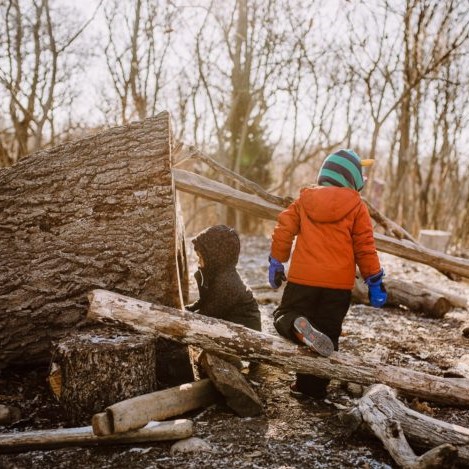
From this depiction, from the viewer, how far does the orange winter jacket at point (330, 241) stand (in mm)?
3139

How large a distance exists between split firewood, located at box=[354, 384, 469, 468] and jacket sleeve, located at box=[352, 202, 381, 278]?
2.86ft

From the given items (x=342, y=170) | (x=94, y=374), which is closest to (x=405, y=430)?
(x=342, y=170)

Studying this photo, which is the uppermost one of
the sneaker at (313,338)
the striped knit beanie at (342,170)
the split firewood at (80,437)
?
the striped knit beanie at (342,170)

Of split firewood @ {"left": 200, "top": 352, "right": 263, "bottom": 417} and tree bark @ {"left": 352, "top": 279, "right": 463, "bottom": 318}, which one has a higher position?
tree bark @ {"left": 352, "top": 279, "right": 463, "bottom": 318}

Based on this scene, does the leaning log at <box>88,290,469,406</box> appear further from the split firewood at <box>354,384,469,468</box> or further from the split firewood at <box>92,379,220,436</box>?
the split firewood at <box>354,384,469,468</box>

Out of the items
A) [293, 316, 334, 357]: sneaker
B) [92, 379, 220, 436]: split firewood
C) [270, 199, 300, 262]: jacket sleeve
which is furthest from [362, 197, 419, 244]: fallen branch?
[92, 379, 220, 436]: split firewood

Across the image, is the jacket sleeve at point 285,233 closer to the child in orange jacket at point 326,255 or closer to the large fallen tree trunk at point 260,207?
the child in orange jacket at point 326,255

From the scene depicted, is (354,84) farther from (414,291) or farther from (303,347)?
(303,347)

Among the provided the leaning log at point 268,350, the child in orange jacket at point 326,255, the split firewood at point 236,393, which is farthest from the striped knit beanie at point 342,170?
the split firewood at point 236,393

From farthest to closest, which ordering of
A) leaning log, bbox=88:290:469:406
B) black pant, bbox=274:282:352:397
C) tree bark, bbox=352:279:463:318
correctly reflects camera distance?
tree bark, bbox=352:279:463:318, black pant, bbox=274:282:352:397, leaning log, bbox=88:290:469:406

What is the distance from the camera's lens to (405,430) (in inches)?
97.3

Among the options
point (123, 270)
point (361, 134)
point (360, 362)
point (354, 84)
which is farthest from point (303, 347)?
point (361, 134)

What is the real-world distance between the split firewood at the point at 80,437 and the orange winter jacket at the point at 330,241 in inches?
50.0

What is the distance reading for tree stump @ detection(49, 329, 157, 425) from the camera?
109 inches
